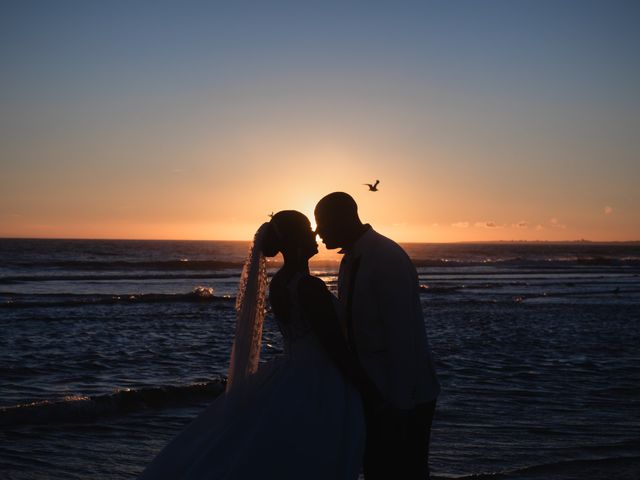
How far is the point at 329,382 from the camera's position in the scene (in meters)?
3.57

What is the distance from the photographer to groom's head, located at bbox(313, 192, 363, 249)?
3770 millimetres

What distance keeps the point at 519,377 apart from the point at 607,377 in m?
1.37

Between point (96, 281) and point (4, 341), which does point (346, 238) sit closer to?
point (4, 341)

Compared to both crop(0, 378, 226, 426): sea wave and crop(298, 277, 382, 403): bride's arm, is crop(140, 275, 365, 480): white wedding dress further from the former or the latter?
crop(0, 378, 226, 426): sea wave

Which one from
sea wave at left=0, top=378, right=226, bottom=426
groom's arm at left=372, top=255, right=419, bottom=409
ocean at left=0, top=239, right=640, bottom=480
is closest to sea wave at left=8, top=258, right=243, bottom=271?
ocean at left=0, top=239, right=640, bottom=480

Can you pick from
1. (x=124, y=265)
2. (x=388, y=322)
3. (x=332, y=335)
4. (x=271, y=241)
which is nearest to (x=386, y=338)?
(x=388, y=322)

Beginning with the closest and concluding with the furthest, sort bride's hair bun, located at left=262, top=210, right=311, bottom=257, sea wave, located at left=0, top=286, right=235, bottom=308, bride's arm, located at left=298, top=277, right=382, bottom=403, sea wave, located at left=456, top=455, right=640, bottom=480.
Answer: bride's arm, located at left=298, top=277, right=382, bottom=403 < bride's hair bun, located at left=262, top=210, right=311, bottom=257 < sea wave, located at left=456, top=455, right=640, bottom=480 < sea wave, located at left=0, top=286, right=235, bottom=308

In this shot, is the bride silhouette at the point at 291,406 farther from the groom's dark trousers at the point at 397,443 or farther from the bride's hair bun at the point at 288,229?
the groom's dark trousers at the point at 397,443

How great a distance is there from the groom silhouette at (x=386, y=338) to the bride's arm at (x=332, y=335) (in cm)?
8

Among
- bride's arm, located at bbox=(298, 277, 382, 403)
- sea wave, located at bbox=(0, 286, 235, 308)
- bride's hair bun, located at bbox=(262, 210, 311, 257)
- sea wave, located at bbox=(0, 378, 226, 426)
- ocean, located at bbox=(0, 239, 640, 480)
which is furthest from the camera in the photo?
sea wave, located at bbox=(0, 286, 235, 308)

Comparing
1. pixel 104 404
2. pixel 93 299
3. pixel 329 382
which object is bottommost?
pixel 104 404

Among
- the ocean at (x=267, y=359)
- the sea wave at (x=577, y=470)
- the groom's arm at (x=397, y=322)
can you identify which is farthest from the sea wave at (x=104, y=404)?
the groom's arm at (x=397, y=322)

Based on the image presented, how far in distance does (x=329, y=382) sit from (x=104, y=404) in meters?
6.16

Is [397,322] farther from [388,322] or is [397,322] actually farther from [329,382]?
[329,382]
